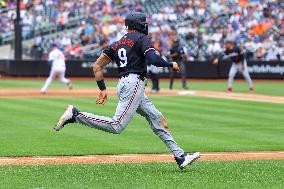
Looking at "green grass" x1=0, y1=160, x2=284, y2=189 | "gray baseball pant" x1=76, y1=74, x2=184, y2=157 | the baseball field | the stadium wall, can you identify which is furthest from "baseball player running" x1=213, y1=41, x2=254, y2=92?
"gray baseball pant" x1=76, y1=74, x2=184, y2=157

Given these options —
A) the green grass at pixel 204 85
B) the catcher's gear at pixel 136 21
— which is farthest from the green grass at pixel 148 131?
the green grass at pixel 204 85

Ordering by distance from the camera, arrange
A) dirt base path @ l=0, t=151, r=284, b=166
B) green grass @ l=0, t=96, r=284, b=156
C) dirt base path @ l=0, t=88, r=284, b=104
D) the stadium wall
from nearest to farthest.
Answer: dirt base path @ l=0, t=151, r=284, b=166, green grass @ l=0, t=96, r=284, b=156, dirt base path @ l=0, t=88, r=284, b=104, the stadium wall

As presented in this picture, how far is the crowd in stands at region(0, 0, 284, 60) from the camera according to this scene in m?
38.0

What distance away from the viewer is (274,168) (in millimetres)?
9953

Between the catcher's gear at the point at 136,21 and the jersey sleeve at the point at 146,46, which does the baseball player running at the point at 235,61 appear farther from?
the jersey sleeve at the point at 146,46

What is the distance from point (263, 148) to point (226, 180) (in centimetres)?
397

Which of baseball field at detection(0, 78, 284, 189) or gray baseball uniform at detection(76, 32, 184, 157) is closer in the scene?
Result: baseball field at detection(0, 78, 284, 189)

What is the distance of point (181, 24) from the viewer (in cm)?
3975

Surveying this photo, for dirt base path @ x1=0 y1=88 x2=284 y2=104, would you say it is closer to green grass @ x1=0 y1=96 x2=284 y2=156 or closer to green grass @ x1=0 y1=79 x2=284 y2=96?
green grass @ x1=0 y1=79 x2=284 y2=96

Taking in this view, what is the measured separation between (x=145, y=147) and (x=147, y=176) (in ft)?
11.9

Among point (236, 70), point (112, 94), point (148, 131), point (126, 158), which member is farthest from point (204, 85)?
point (126, 158)

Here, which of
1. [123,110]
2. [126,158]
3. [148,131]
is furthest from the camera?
[148,131]

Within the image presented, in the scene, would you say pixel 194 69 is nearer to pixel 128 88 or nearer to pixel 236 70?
pixel 236 70

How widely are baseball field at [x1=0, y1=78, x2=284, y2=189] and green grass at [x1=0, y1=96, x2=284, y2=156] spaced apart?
0.02 m
